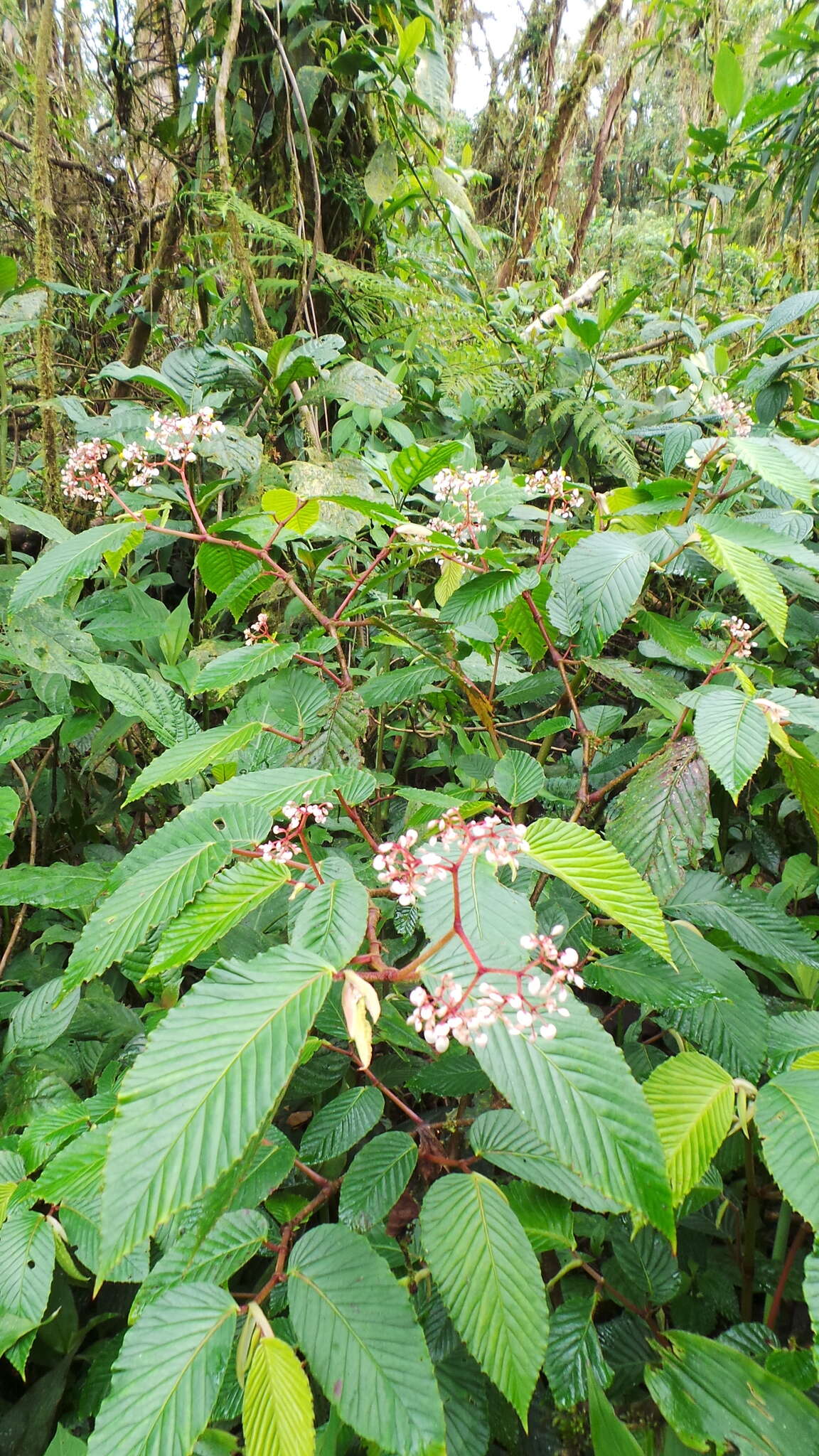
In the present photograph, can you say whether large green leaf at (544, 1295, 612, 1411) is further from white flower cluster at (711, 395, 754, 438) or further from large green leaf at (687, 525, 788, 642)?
white flower cluster at (711, 395, 754, 438)

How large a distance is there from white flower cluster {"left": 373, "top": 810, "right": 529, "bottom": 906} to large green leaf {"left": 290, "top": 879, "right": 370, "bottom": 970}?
0.03m

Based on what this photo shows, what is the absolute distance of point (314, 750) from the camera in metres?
0.76

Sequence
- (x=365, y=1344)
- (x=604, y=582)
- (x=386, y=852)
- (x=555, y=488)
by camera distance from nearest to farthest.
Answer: (x=365, y=1344)
(x=386, y=852)
(x=604, y=582)
(x=555, y=488)

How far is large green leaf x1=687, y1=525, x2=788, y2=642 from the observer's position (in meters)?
0.66

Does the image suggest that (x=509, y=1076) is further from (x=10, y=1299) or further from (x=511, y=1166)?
(x=10, y=1299)

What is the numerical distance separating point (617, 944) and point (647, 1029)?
16.4 inches

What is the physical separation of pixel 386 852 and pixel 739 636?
2.20 ft

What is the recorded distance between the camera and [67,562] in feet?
2.75

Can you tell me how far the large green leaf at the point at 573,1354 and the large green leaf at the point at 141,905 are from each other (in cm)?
49

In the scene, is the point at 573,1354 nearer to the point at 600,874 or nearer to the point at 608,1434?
the point at 608,1434

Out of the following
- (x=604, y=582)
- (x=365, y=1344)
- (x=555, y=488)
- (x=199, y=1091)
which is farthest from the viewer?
(x=555, y=488)

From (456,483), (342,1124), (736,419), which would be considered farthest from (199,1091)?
(736,419)

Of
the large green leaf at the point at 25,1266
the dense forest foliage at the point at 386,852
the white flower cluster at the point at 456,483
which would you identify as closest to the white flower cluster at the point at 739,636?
the dense forest foliage at the point at 386,852

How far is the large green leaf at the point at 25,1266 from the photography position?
632 mm
